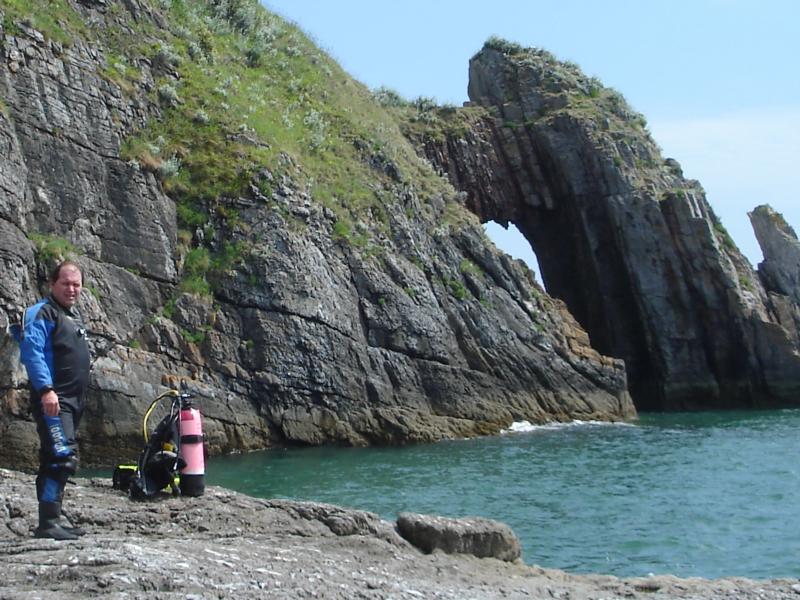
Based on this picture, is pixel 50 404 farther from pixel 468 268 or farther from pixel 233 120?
pixel 468 268

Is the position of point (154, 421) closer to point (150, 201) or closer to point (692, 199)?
point (150, 201)

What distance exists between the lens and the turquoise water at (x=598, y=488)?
51.7 ft

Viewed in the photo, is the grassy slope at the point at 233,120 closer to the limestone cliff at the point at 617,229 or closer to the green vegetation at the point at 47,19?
the green vegetation at the point at 47,19

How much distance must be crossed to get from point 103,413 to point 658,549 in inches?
641

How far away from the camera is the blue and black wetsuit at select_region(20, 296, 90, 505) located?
8664 mm

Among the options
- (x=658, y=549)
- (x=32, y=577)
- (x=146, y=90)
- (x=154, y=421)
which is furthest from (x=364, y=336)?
(x=32, y=577)

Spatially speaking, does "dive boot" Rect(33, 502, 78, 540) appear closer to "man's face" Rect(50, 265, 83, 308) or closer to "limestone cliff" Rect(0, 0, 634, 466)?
"man's face" Rect(50, 265, 83, 308)

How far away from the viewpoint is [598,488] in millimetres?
22516

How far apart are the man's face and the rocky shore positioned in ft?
6.66

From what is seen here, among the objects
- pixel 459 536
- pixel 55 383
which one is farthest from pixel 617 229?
pixel 55 383

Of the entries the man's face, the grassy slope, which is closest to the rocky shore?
the man's face

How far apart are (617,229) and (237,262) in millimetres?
26240

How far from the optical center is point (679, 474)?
2473 centimetres

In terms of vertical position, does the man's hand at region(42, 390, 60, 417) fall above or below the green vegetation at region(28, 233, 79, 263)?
below
